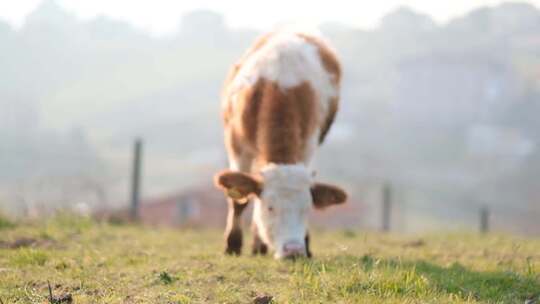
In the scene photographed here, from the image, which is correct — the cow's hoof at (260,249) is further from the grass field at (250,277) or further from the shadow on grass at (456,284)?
the shadow on grass at (456,284)

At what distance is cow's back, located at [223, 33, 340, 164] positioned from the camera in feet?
27.1

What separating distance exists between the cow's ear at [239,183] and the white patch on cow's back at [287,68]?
1.19 m

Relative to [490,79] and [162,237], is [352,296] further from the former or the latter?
[490,79]

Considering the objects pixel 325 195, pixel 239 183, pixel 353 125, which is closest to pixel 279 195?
pixel 239 183

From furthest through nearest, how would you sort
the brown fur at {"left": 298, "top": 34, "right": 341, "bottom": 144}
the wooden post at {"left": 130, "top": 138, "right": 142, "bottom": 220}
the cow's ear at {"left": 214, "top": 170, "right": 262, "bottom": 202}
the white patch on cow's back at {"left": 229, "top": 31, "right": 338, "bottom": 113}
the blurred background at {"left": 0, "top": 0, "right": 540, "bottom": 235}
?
the blurred background at {"left": 0, "top": 0, "right": 540, "bottom": 235} → the wooden post at {"left": 130, "top": 138, "right": 142, "bottom": 220} → the brown fur at {"left": 298, "top": 34, "right": 341, "bottom": 144} → the white patch on cow's back at {"left": 229, "top": 31, "right": 338, "bottom": 113} → the cow's ear at {"left": 214, "top": 170, "right": 262, "bottom": 202}

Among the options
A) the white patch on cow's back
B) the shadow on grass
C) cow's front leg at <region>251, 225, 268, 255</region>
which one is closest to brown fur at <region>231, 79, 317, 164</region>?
the white patch on cow's back

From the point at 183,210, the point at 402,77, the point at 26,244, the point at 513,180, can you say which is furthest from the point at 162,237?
the point at 402,77

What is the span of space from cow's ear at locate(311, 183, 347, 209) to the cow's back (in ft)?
1.26

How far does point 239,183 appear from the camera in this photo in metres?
7.93

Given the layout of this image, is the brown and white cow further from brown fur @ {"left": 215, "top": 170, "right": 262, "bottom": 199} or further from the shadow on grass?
the shadow on grass

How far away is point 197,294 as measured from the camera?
5125 mm

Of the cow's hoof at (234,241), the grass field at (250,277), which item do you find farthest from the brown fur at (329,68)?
the grass field at (250,277)

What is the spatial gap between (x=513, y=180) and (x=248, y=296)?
76.5 m

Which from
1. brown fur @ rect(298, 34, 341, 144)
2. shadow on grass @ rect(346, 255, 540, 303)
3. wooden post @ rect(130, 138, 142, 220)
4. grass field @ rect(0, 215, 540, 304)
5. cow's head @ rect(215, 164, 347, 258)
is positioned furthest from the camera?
wooden post @ rect(130, 138, 142, 220)
